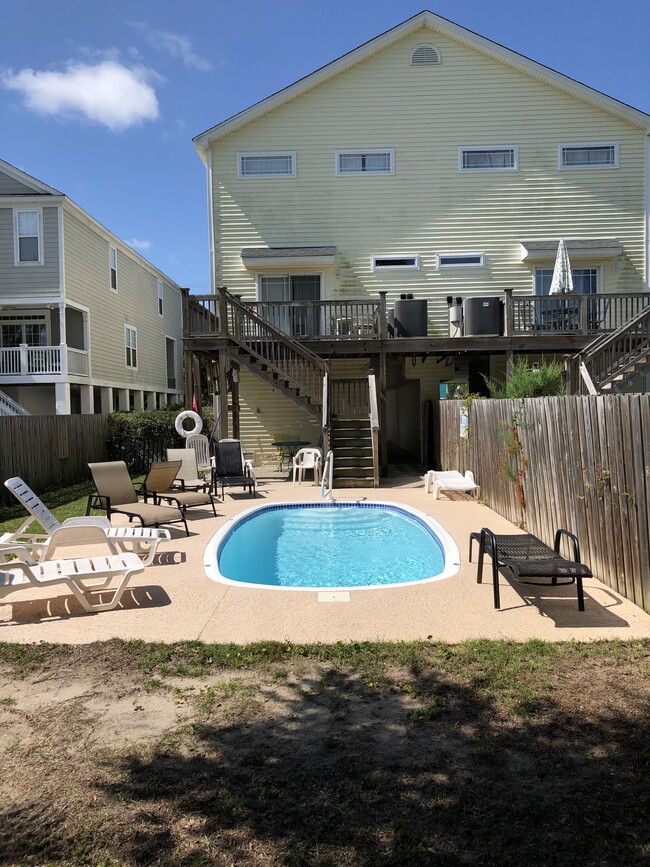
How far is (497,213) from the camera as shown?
17812 millimetres

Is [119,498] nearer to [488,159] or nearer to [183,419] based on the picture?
[183,419]

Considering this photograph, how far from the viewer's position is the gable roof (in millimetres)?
17172

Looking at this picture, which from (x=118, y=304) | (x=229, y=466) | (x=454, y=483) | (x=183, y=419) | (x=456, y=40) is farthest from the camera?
(x=118, y=304)

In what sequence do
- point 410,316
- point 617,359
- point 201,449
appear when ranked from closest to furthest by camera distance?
1. point 617,359
2. point 201,449
3. point 410,316

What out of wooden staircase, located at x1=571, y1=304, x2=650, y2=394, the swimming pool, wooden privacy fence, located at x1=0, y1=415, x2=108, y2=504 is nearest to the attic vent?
wooden staircase, located at x1=571, y1=304, x2=650, y2=394

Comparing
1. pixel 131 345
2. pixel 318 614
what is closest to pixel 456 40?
pixel 131 345

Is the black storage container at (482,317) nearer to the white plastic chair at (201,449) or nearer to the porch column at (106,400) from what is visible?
the white plastic chair at (201,449)

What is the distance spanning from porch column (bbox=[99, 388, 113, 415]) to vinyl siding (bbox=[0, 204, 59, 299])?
4821 mm

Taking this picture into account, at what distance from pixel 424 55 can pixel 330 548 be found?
49.7 ft

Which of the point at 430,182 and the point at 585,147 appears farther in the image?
the point at 430,182

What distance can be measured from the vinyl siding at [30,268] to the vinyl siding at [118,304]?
1.27 feet

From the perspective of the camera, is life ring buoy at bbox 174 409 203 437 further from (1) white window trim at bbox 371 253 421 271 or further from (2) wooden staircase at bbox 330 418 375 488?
(1) white window trim at bbox 371 253 421 271

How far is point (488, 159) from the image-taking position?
17.9 meters

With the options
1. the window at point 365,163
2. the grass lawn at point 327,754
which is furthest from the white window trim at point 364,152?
the grass lawn at point 327,754
